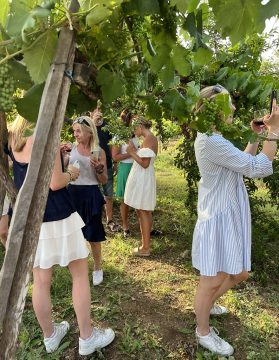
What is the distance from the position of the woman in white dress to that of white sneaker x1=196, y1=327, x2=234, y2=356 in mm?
1878

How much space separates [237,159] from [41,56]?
1.60 meters

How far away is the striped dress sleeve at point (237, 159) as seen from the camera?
95.1 inches

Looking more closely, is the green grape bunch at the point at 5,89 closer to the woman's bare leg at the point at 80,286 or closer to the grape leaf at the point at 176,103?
the grape leaf at the point at 176,103

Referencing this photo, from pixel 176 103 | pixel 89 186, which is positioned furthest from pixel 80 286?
pixel 176 103

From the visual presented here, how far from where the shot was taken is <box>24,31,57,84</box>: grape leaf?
110 cm

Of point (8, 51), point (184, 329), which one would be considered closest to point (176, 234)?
point (184, 329)

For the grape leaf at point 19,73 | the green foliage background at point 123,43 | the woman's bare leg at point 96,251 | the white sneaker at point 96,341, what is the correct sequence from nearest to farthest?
the green foliage background at point 123,43
the grape leaf at point 19,73
the white sneaker at point 96,341
the woman's bare leg at point 96,251

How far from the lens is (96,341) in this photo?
9.37 feet

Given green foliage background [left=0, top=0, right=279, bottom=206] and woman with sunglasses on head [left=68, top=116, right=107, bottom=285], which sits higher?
green foliage background [left=0, top=0, right=279, bottom=206]

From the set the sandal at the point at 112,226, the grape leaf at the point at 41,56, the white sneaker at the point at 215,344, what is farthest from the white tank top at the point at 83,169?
the grape leaf at the point at 41,56

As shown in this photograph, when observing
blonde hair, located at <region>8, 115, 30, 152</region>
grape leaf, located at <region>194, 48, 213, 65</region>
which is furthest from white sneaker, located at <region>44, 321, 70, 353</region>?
grape leaf, located at <region>194, 48, 213, 65</region>

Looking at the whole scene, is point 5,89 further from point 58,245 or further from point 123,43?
point 58,245

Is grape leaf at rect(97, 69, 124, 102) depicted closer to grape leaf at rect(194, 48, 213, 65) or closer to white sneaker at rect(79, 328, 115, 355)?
grape leaf at rect(194, 48, 213, 65)

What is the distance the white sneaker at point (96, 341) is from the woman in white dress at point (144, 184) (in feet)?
5.76
